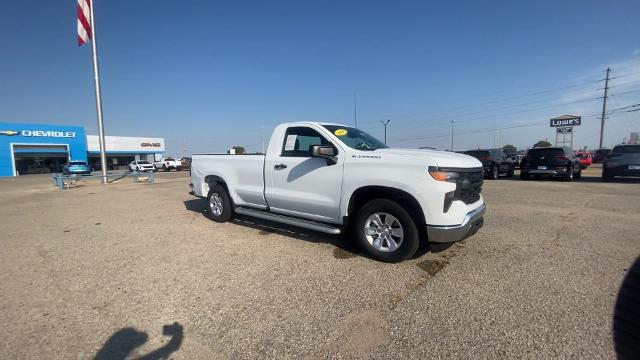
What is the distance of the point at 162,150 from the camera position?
59438 millimetres

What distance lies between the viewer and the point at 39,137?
39.6m

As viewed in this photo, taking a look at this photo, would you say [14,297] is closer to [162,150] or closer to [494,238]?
[494,238]

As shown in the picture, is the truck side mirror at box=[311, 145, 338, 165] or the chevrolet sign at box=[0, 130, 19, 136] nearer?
the truck side mirror at box=[311, 145, 338, 165]

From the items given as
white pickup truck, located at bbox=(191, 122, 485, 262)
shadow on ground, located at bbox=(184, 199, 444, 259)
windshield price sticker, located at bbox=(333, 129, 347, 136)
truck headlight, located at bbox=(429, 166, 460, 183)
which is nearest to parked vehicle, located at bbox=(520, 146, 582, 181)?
white pickup truck, located at bbox=(191, 122, 485, 262)

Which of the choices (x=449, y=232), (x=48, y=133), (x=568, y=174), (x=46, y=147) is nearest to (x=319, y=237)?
(x=449, y=232)

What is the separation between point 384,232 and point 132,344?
2883mm

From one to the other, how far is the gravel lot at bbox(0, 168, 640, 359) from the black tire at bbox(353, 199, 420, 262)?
16 centimetres

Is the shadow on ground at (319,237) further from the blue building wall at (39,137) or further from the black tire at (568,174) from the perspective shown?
the blue building wall at (39,137)

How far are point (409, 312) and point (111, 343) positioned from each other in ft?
8.22

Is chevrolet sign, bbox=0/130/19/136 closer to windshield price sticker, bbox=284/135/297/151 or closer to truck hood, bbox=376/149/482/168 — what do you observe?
windshield price sticker, bbox=284/135/297/151

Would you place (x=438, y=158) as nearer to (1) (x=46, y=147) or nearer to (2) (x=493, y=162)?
(2) (x=493, y=162)

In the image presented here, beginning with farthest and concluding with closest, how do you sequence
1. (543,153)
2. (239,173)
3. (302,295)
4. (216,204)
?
(543,153), (216,204), (239,173), (302,295)

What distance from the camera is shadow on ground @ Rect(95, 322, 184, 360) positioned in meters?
2.27

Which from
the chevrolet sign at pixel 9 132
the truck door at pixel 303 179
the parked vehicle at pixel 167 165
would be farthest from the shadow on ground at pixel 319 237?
the chevrolet sign at pixel 9 132
